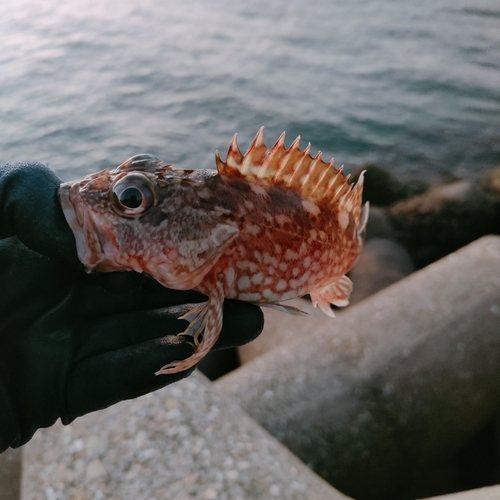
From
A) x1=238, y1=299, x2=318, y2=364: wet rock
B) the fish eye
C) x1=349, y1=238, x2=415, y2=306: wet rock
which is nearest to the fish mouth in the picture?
the fish eye

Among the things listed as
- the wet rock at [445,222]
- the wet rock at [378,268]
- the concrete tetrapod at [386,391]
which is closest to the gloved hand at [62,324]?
the concrete tetrapod at [386,391]

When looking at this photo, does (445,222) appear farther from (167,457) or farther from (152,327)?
(152,327)

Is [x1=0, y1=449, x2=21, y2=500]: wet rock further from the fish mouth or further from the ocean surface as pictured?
the ocean surface

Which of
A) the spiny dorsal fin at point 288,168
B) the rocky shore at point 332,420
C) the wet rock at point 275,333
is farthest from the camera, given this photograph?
the wet rock at point 275,333

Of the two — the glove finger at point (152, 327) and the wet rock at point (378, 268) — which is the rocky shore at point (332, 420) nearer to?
the glove finger at point (152, 327)

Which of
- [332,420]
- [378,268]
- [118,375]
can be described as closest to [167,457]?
[118,375]

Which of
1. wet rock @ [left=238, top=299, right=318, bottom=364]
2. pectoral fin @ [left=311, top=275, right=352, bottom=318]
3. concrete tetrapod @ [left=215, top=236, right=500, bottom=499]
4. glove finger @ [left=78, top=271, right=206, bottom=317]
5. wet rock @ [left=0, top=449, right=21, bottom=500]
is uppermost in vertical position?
glove finger @ [left=78, top=271, right=206, bottom=317]

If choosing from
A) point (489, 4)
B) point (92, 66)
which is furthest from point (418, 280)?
point (489, 4)
